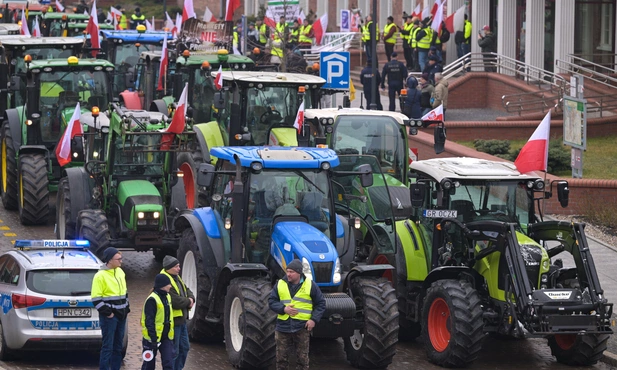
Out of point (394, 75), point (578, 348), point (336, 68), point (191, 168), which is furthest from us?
point (394, 75)

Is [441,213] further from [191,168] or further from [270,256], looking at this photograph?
[191,168]

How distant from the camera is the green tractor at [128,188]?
18.9m

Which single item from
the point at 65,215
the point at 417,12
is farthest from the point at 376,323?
the point at 417,12

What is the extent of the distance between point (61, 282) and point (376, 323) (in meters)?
3.60

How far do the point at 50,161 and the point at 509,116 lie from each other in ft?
47.5

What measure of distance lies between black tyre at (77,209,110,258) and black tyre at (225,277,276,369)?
4.55 m

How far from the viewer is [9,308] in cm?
1448

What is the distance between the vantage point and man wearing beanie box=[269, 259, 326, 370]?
13.3 m

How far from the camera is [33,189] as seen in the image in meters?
22.7

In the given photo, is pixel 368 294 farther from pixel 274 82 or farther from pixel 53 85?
pixel 53 85

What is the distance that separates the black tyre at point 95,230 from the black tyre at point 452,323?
215 inches

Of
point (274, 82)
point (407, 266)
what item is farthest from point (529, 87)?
point (407, 266)

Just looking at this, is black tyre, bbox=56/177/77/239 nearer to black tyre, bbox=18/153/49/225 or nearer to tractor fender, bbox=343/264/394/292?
black tyre, bbox=18/153/49/225

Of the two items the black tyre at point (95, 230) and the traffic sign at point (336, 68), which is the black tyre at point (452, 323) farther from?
the traffic sign at point (336, 68)
